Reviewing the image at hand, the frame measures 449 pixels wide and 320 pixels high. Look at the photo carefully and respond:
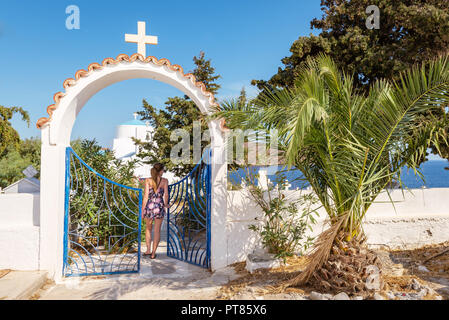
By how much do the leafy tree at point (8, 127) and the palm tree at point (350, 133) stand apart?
1227 centimetres

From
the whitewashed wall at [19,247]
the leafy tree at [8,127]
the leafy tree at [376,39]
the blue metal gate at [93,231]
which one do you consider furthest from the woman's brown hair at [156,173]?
the leafy tree at [8,127]

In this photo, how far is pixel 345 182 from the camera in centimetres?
375

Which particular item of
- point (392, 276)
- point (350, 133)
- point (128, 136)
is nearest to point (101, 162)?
point (350, 133)

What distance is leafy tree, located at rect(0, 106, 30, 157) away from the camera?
41.0 ft

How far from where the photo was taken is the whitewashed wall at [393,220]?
530cm

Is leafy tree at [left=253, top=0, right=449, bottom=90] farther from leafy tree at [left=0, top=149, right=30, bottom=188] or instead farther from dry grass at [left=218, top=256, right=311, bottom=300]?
leafy tree at [left=0, top=149, right=30, bottom=188]

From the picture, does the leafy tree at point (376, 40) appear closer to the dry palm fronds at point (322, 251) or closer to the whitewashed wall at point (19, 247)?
the dry palm fronds at point (322, 251)

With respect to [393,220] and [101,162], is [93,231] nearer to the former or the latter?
[101,162]

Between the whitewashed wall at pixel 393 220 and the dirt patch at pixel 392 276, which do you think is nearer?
the dirt patch at pixel 392 276

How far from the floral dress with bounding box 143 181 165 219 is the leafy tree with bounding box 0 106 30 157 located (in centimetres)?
1013

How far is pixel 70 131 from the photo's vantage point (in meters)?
5.07

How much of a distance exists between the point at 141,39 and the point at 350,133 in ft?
12.3
